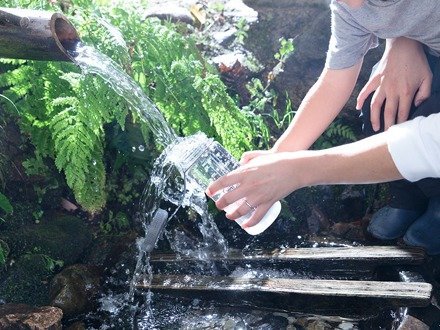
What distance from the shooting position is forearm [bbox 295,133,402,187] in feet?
7.25

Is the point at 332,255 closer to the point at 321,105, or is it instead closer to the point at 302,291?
the point at 302,291

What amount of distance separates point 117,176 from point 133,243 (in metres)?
0.52

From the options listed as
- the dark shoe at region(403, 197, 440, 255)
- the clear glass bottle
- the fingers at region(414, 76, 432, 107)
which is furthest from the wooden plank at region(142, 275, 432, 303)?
the fingers at region(414, 76, 432, 107)

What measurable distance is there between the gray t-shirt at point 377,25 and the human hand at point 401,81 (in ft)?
0.28

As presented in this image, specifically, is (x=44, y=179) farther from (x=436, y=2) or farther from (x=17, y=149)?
(x=436, y=2)

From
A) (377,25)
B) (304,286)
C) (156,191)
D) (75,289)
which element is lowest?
(75,289)

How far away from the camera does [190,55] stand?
3777mm

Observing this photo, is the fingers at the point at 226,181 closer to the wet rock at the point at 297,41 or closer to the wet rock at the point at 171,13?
the wet rock at the point at 297,41

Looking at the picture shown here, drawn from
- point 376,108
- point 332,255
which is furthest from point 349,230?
point 376,108

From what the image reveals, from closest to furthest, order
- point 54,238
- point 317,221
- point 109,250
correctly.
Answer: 1. point 54,238
2. point 109,250
3. point 317,221

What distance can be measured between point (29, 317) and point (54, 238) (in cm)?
70

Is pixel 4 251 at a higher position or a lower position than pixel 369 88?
lower

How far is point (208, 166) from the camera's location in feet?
10.2

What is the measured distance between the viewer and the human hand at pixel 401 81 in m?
2.85
